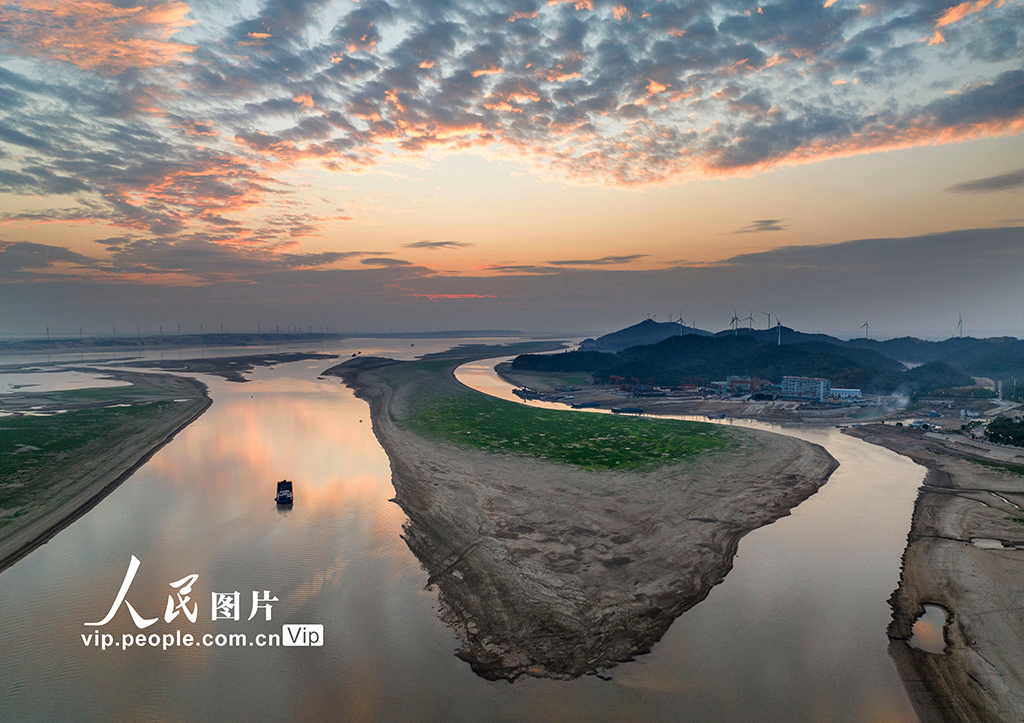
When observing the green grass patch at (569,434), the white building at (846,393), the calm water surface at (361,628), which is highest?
the white building at (846,393)

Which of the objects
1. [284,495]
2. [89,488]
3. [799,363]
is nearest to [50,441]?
[89,488]

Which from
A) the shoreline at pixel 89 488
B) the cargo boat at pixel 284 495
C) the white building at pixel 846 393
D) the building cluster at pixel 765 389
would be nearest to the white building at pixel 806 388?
the building cluster at pixel 765 389

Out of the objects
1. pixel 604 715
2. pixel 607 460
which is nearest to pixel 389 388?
pixel 607 460

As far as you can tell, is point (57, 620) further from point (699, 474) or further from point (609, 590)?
point (699, 474)

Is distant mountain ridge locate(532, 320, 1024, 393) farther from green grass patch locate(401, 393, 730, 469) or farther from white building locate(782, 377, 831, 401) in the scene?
green grass patch locate(401, 393, 730, 469)

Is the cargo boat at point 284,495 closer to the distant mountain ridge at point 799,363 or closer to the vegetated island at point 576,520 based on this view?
the vegetated island at point 576,520

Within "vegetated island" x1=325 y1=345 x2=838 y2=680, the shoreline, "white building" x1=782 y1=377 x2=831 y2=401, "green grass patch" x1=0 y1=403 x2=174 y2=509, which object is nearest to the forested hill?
"white building" x1=782 y1=377 x2=831 y2=401
